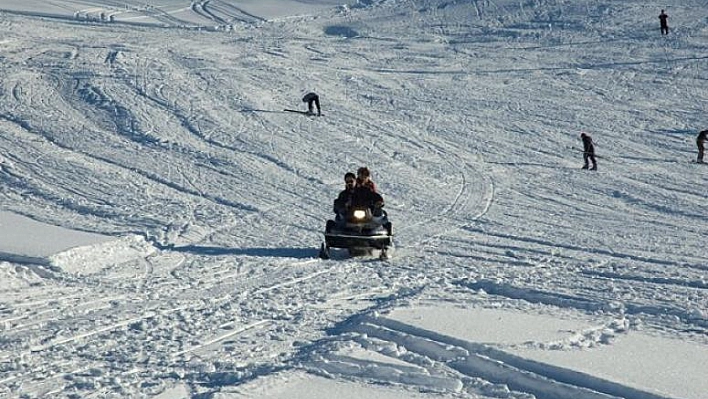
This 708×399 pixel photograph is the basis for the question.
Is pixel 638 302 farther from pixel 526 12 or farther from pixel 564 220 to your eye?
pixel 526 12

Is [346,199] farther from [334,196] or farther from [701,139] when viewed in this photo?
[701,139]

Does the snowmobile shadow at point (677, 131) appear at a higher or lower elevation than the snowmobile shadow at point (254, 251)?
higher

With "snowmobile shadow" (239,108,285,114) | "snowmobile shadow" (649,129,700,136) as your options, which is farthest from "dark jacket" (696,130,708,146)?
"snowmobile shadow" (239,108,285,114)

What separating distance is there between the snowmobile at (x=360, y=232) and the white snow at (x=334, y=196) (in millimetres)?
251

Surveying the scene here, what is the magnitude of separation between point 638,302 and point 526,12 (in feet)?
126

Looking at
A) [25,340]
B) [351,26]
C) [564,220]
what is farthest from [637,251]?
[351,26]

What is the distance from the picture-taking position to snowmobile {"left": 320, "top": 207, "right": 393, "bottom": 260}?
14.3m

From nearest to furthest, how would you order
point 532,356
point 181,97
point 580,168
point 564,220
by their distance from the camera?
point 532,356 < point 564,220 < point 580,168 < point 181,97

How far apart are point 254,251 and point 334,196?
5.33 metres

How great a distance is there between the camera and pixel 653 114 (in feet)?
104

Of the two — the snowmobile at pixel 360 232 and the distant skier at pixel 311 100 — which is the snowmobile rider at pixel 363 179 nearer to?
the snowmobile at pixel 360 232

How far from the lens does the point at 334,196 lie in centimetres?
2023

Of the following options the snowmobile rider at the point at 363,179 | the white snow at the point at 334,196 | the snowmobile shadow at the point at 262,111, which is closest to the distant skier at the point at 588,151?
the white snow at the point at 334,196

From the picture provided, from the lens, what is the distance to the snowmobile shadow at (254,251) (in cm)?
1474
